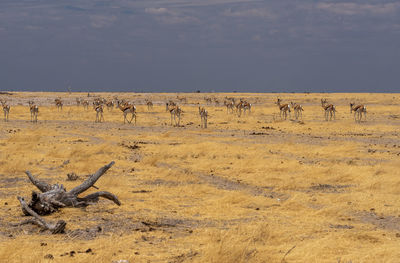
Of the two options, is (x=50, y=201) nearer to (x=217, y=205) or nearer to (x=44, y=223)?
(x=44, y=223)

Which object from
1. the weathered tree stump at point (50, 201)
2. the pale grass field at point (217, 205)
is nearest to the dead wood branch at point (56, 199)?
the weathered tree stump at point (50, 201)

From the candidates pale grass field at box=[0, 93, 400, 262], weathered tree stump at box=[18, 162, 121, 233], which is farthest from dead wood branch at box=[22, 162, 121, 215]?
pale grass field at box=[0, 93, 400, 262]

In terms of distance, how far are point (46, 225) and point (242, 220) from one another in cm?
341

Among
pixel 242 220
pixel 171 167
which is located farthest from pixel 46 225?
pixel 171 167

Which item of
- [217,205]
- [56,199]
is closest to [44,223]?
[56,199]

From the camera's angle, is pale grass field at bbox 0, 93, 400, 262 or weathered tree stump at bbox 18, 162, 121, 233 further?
weathered tree stump at bbox 18, 162, 121, 233

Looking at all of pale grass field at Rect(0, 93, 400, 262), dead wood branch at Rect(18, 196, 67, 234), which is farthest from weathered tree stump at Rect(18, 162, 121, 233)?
pale grass field at Rect(0, 93, 400, 262)

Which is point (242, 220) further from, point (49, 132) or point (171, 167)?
point (49, 132)

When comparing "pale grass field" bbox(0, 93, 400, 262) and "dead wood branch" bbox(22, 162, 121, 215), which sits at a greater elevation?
"dead wood branch" bbox(22, 162, 121, 215)

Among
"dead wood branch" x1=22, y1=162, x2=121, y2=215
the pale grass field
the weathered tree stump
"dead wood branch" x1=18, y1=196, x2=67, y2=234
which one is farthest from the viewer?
"dead wood branch" x1=22, y1=162, x2=121, y2=215

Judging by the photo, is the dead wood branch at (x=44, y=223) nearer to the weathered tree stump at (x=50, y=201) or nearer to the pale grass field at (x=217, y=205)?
the weathered tree stump at (x=50, y=201)

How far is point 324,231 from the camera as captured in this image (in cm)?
877

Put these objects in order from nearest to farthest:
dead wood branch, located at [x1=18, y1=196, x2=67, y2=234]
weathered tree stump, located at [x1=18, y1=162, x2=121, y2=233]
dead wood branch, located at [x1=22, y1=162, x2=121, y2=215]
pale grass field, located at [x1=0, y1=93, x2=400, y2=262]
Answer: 1. pale grass field, located at [x1=0, y1=93, x2=400, y2=262]
2. dead wood branch, located at [x1=18, y1=196, x2=67, y2=234]
3. weathered tree stump, located at [x1=18, y1=162, x2=121, y2=233]
4. dead wood branch, located at [x1=22, y1=162, x2=121, y2=215]

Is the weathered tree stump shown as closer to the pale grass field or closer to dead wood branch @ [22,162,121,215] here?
dead wood branch @ [22,162,121,215]
